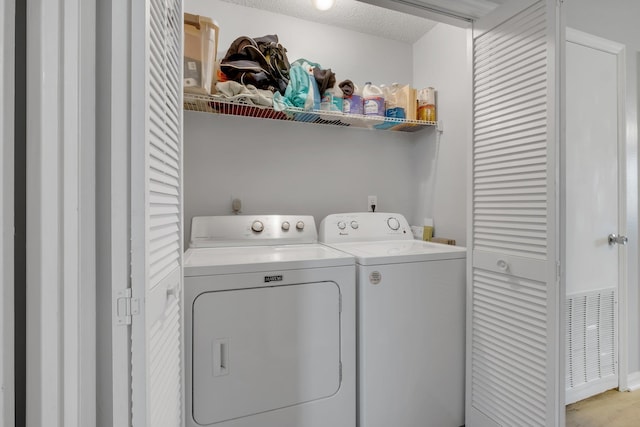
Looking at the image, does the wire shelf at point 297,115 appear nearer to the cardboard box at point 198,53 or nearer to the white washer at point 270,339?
the cardboard box at point 198,53

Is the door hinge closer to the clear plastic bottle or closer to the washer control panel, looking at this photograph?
the washer control panel

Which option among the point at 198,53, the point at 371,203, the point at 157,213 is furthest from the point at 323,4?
the point at 157,213

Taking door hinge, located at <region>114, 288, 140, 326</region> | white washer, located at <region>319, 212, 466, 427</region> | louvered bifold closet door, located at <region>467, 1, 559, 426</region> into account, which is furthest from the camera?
white washer, located at <region>319, 212, 466, 427</region>

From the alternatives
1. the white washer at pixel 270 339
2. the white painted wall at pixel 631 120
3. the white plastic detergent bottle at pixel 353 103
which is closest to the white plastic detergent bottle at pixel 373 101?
the white plastic detergent bottle at pixel 353 103

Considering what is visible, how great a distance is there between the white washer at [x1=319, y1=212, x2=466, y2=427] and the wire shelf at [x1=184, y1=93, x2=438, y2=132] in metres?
0.87

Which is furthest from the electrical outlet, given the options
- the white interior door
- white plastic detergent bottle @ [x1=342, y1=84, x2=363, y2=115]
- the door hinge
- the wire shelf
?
the door hinge

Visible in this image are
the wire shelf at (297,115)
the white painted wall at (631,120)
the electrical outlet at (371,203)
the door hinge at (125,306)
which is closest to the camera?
the door hinge at (125,306)

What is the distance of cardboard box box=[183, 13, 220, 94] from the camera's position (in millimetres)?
1494

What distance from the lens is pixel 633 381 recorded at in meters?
1.99

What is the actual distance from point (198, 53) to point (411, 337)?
5.94 feet

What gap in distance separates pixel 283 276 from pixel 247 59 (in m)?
1.26

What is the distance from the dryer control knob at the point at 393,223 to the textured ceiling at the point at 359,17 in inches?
56.6

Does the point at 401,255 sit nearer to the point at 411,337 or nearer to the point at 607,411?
the point at 411,337

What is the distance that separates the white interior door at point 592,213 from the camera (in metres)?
1.82
